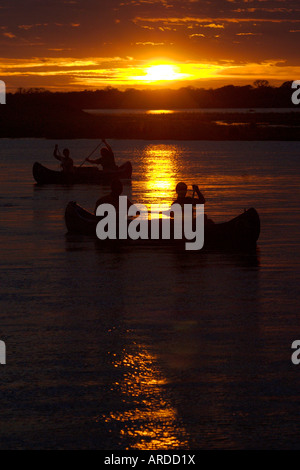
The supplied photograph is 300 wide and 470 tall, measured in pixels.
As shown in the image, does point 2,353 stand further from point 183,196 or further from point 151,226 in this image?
point 151,226

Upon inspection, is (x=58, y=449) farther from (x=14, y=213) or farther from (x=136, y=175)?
(x=136, y=175)

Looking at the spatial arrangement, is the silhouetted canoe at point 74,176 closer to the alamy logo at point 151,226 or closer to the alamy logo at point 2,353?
the alamy logo at point 151,226

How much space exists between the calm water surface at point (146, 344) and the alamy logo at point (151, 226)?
0.42 metres

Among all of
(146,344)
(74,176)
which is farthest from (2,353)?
(74,176)

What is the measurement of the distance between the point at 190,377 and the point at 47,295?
4953mm

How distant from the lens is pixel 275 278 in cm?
1547

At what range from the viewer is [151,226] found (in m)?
18.8

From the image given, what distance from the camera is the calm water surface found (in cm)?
798

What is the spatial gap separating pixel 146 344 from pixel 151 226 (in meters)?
8.16

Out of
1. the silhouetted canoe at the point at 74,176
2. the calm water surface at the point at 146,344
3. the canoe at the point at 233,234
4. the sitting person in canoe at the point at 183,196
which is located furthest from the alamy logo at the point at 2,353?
the silhouetted canoe at the point at 74,176

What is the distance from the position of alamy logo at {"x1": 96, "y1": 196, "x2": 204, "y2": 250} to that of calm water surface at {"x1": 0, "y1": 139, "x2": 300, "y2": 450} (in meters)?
0.42

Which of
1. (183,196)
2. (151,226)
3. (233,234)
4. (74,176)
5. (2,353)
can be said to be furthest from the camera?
(74,176)
